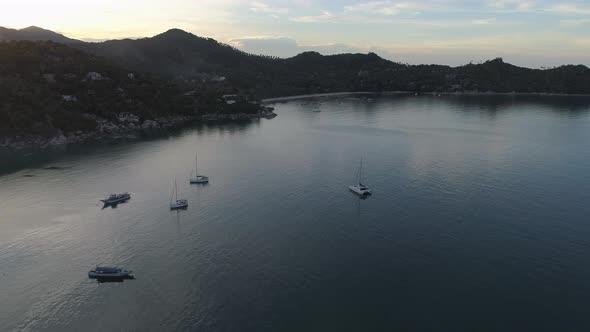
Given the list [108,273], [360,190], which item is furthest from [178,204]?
[360,190]

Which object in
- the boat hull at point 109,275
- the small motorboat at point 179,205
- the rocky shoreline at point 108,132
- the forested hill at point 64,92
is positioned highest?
the forested hill at point 64,92

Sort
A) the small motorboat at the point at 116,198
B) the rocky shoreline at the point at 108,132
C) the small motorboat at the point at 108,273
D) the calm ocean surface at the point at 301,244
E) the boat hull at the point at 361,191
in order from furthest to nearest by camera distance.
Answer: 1. the rocky shoreline at the point at 108,132
2. the boat hull at the point at 361,191
3. the small motorboat at the point at 116,198
4. the small motorboat at the point at 108,273
5. the calm ocean surface at the point at 301,244

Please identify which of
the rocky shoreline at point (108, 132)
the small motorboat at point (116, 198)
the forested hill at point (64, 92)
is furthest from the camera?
the forested hill at point (64, 92)

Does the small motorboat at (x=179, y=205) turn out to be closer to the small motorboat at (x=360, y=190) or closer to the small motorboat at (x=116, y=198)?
the small motorboat at (x=116, y=198)

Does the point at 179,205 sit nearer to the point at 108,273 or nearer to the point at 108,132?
the point at 108,273

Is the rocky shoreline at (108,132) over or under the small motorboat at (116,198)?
over

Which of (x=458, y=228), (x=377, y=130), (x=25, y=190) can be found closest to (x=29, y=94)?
(x=25, y=190)

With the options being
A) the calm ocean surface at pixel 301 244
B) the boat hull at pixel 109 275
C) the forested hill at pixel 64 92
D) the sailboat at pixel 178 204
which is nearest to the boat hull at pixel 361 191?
the calm ocean surface at pixel 301 244
